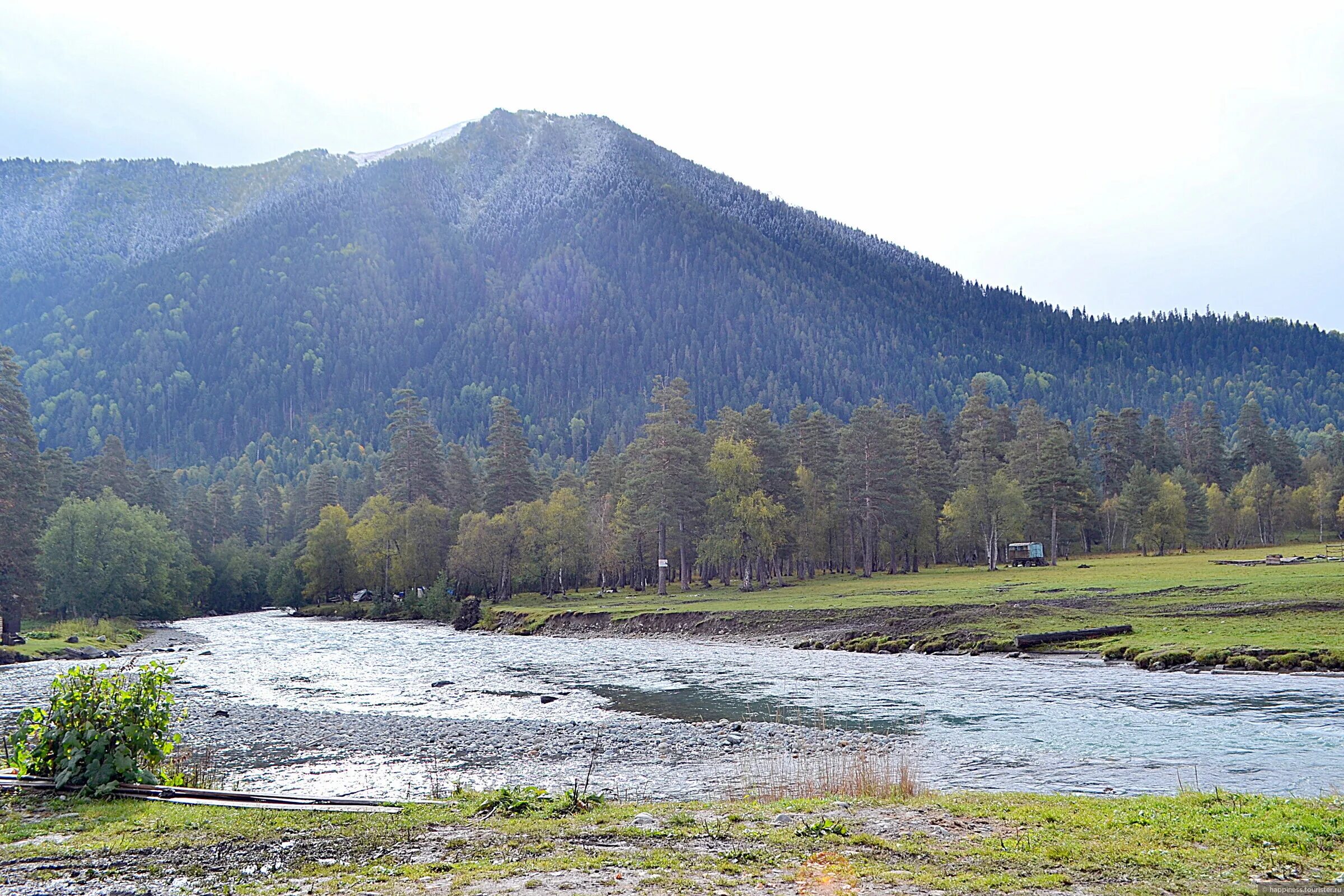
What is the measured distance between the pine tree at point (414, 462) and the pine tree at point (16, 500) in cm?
5458

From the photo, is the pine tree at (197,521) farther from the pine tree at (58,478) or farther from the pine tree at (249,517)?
the pine tree at (249,517)

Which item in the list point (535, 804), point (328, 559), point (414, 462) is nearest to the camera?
point (535, 804)

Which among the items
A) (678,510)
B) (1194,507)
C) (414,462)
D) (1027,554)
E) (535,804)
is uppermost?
(414,462)

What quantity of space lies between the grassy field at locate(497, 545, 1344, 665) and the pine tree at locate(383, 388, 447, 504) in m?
43.0

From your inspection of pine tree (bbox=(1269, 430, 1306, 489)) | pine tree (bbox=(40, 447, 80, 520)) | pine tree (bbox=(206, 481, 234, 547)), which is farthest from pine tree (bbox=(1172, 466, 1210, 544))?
pine tree (bbox=(206, 481, 234, 547))

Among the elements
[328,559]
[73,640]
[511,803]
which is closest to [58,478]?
[328,559]

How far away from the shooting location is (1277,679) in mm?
31359

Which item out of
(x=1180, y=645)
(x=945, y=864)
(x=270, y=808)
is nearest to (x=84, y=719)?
(x=270, y=808)

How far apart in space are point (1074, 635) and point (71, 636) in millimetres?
67746

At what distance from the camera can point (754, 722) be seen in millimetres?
29406

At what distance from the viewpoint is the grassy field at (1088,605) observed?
40.3 m

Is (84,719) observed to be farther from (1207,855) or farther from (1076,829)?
(1207,855)

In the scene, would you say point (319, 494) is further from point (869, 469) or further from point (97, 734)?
point (97, 734)

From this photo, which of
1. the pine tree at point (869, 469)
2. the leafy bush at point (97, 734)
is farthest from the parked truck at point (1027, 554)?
the leafy bush at point (97, 734)
